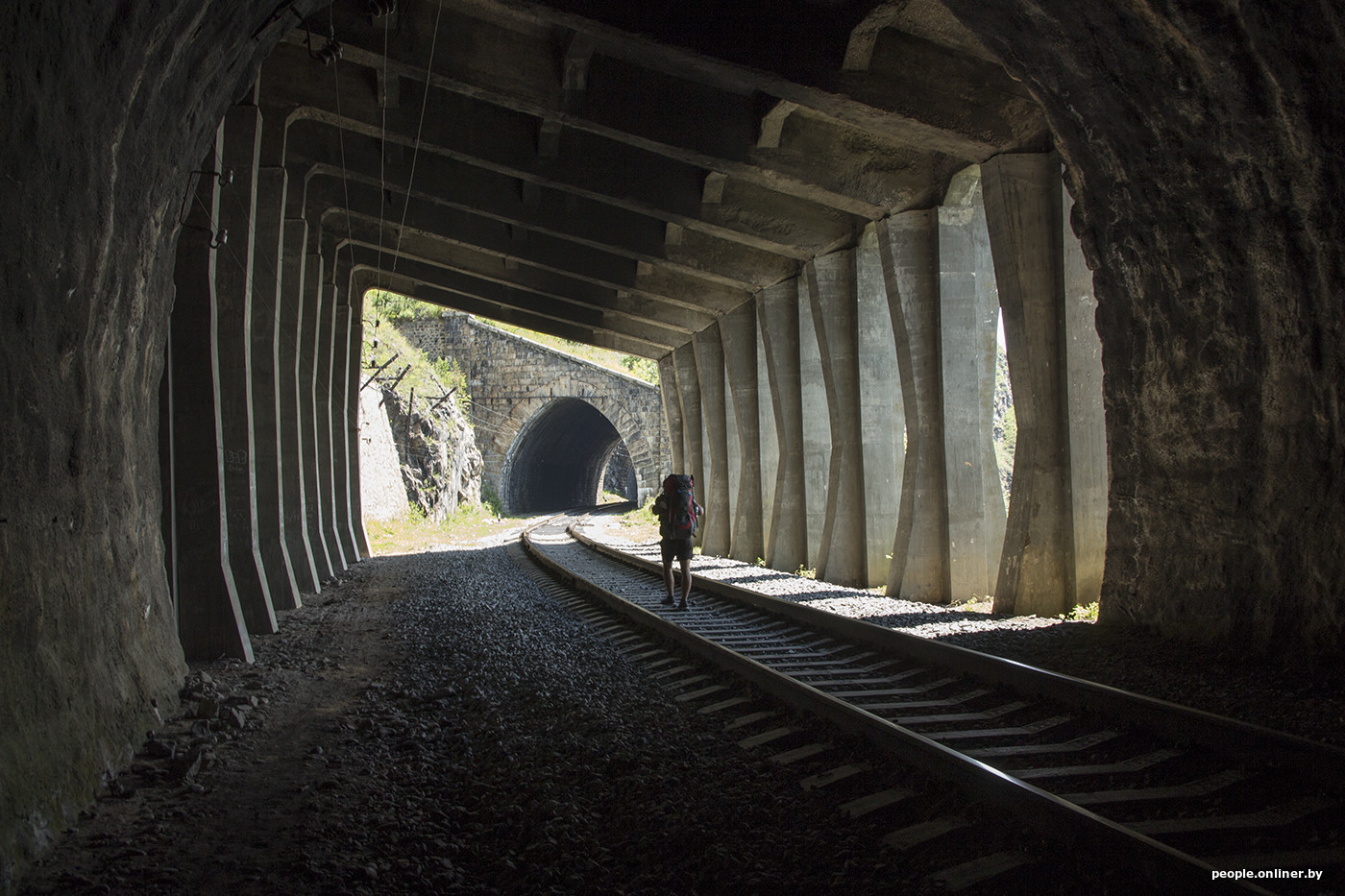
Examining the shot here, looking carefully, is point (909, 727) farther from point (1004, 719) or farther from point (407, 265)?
point (407, 265)

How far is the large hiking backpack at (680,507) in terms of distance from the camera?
8883 millimetres

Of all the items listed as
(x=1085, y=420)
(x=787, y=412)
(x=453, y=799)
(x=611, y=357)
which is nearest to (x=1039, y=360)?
(x=1085, y=420)

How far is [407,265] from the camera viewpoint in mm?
18219

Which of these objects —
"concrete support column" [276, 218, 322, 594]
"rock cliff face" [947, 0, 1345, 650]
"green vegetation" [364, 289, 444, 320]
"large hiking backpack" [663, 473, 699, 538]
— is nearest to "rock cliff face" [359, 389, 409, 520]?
"concrete support column" [276, 218, 322, 594]

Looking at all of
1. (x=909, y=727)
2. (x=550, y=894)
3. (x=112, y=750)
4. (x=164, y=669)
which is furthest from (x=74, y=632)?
(x=909, y=727)

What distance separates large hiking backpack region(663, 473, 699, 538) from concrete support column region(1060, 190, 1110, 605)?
11.1 ft

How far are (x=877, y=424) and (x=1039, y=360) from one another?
3604 millimetres

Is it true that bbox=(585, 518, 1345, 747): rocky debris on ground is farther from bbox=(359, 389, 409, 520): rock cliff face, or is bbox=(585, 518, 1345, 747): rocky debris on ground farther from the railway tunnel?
bbox=(359, 389, 409, 520): rock cliff face

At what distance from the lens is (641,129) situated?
30.0ft

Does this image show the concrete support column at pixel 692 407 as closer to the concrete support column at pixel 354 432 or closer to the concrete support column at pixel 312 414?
the concrete support column at pixel 354 432

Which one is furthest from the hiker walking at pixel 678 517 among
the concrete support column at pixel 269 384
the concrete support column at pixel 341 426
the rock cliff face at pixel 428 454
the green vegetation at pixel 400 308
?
the green vegetation at pixel 400 308

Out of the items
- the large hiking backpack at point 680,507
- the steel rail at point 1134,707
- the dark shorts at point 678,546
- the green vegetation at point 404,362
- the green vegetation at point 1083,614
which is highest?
the green vegetation at point 404,362

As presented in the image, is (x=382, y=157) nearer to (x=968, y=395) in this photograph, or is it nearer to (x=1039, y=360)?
(x=968, y=395)

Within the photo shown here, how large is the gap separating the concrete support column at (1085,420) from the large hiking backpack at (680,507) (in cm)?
338
